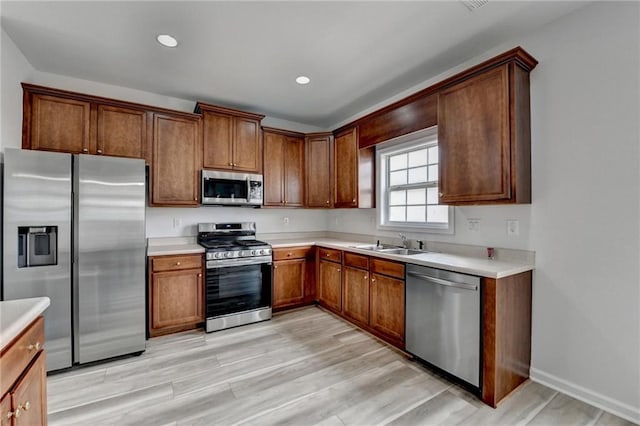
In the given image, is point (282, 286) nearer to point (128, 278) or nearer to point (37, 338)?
point (128, 278)

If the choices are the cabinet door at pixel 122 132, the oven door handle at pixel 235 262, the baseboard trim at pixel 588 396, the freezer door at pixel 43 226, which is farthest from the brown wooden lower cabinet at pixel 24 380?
the baseboard trim at pixel 588 396

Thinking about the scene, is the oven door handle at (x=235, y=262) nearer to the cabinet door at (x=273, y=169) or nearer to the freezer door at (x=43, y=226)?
the cabinet door at (x=273, y=169)

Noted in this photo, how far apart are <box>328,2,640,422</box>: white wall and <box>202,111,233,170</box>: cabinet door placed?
3.10 meters

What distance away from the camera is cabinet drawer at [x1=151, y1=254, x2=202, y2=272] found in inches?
119

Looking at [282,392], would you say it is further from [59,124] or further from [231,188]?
[59,124]

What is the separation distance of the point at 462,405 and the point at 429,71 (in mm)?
2956

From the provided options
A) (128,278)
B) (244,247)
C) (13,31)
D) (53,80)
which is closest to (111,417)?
(128,278)

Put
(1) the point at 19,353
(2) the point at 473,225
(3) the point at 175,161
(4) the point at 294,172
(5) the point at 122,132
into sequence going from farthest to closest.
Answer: (4) the point at 294,172, (3) the point at 175,161, (5) the point at 122,132, (2) the point at 473,225, (1) the point at 19,353

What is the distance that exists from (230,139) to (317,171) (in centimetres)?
130

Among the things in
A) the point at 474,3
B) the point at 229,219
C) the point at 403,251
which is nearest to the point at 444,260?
the point at 403,251

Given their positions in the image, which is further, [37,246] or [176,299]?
[176,299]

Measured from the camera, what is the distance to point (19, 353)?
1.12m

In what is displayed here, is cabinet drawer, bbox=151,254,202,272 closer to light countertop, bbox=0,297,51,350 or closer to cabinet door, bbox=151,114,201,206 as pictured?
cabinet door, bbox=151,114,201,206

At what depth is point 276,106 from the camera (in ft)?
12.9
